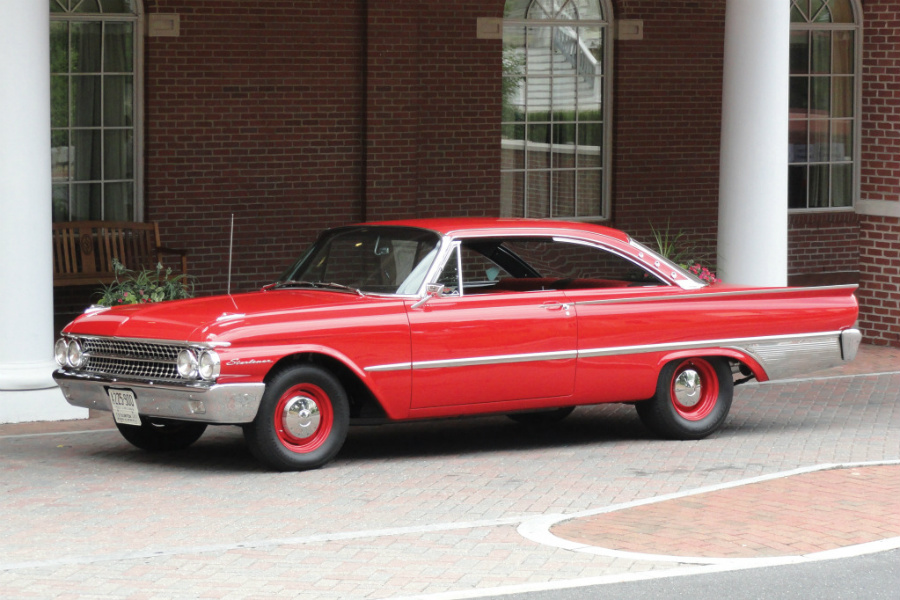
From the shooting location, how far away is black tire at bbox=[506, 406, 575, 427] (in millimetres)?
11062

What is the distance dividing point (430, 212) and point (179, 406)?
25.5 feet

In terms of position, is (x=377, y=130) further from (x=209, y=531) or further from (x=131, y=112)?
(x=209, y=531)

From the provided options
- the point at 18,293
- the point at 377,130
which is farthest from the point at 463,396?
the point at 377,130

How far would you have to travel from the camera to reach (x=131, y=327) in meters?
8.91

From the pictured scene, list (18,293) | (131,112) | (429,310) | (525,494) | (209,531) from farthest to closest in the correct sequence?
(131,112) → (18,293) → (429,310) → (525,494) → (209,531)

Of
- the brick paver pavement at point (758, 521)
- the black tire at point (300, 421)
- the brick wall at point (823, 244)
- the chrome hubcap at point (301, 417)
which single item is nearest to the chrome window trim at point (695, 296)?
the brick paver pavement at point (758, 521)

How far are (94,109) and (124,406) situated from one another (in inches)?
255

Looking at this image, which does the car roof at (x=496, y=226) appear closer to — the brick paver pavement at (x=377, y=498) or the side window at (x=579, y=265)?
the side window at (x=579, y=265)

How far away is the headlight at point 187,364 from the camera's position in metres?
8.51

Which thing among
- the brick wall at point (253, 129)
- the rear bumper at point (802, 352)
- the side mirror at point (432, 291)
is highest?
the brick wall at point (253, 129)

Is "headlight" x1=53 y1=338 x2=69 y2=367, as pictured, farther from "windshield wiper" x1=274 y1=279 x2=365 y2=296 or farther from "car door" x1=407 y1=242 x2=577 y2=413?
"car door" x1=407 y1=242 x2=577 y2=413

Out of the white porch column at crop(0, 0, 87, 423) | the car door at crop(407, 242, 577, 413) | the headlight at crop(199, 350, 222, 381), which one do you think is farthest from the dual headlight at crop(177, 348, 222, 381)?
the white porch column at crop(0, 0, 87, 423)

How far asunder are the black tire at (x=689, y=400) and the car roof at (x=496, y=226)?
3.25 feet

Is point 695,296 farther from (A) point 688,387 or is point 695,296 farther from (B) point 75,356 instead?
(B) point 75,356
